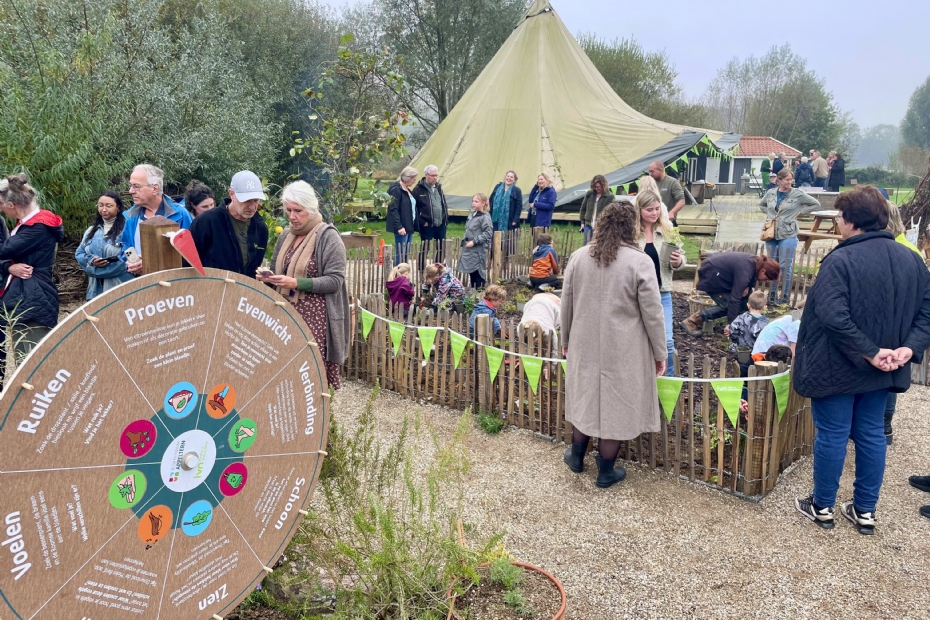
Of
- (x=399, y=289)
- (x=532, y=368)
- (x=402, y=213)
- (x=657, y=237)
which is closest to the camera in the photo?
(x=532, y=368)

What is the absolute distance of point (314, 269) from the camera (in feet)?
12.4

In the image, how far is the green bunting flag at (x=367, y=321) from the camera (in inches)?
231

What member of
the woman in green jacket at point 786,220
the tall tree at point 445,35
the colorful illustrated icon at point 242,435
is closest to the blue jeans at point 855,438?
the colorful illustrated icon at point 242,435

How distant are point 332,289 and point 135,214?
1525 millimetres

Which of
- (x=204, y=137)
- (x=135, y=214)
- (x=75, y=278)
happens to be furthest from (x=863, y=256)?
(x=204, y=137)

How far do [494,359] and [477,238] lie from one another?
4.49 metres

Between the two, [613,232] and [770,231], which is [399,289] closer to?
[613,232]

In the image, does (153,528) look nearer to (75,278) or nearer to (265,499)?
(265,499)

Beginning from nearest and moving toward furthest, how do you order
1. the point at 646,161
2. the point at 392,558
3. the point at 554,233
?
the point at 392,558 → the point at 554,233 → the point at 646,161

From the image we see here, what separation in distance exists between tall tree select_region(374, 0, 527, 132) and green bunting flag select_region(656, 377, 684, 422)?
2412 cm

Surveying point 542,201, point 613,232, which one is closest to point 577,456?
point 613,232

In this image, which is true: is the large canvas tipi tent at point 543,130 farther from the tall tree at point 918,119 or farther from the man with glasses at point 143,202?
the tall tree at point 918,119

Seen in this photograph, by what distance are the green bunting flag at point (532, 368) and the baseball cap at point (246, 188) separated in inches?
87.9

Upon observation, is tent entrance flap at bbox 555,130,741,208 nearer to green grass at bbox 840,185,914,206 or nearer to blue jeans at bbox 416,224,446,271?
green grass at bbox 840,185,914,206
